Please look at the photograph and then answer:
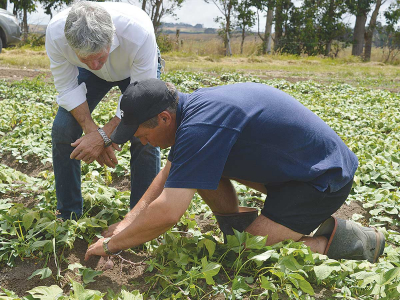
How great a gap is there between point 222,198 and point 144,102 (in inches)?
36.2

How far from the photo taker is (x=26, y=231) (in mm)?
2650

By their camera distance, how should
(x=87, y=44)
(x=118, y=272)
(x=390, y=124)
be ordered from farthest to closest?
(x=390, y=124) → (x=118, y=272) → (x=87, y=44)

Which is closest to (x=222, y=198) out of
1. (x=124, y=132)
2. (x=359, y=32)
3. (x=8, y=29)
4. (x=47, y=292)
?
(x=124, y=132)

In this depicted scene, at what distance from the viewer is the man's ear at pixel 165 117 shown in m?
2.13

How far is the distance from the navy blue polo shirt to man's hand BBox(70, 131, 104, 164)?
58cm

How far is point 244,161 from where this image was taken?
2.27 meters

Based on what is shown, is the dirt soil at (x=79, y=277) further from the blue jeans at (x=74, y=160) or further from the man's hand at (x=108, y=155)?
the man's hand at (x=108, y=155)

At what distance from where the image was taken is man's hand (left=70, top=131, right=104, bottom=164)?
259cm

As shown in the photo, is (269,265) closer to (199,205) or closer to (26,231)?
(199,205)

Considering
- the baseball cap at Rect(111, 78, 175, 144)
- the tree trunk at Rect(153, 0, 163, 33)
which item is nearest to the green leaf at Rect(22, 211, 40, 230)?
the baseball cap at Rect(111, 78, 175, 144)

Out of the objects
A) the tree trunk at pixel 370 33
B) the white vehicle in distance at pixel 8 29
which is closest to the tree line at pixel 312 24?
the tree trunk at pixel 370 33

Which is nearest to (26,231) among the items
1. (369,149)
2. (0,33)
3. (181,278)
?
(181,278)

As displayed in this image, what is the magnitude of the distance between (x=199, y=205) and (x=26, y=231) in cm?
124

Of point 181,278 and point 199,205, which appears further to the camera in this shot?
point 199,205
